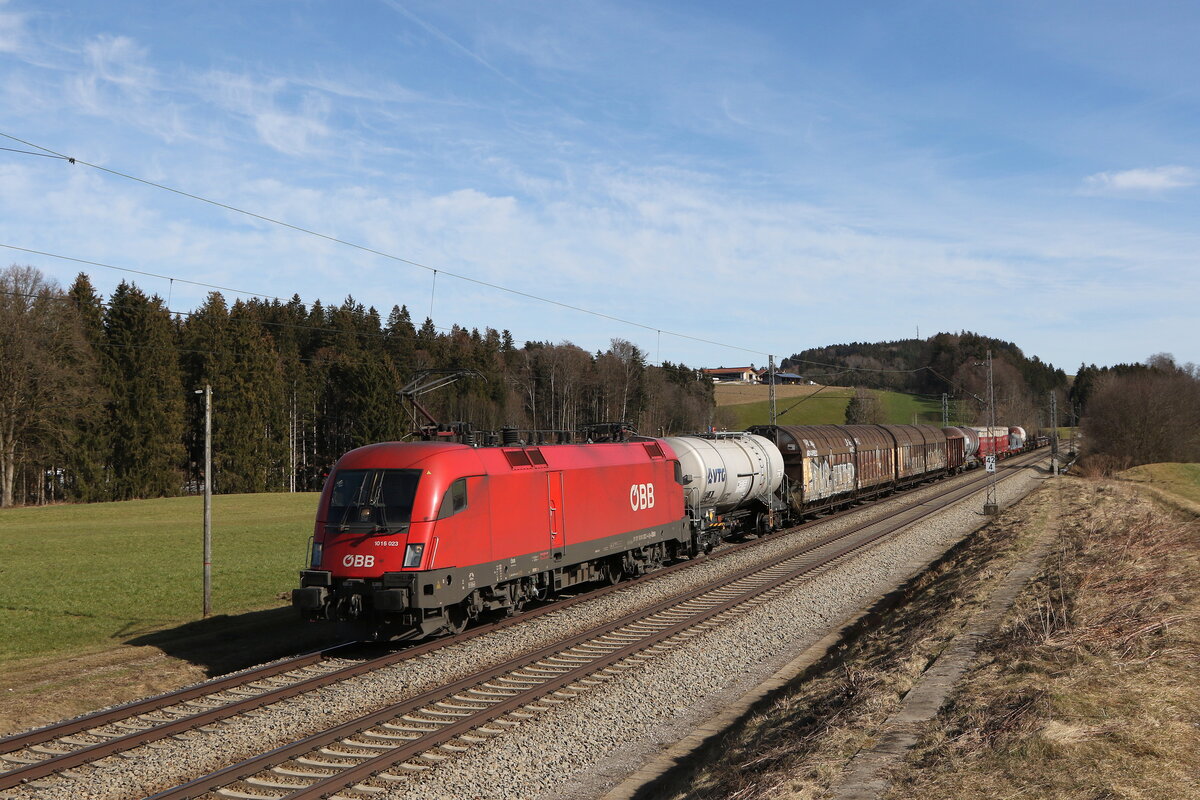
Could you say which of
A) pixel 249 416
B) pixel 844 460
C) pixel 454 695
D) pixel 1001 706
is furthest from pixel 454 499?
pixel 249 416

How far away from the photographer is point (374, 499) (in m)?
14.9

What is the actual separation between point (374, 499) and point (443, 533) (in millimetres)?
1334

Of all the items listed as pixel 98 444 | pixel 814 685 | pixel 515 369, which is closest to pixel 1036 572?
pixel 814 685

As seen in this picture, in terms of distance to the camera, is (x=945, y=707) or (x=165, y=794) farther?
(x=945, y=707)

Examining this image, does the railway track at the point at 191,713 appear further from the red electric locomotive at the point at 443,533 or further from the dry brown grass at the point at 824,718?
the dry brown grass at the point at 824,718

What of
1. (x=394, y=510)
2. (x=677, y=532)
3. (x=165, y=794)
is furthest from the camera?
(x=677, y=532)

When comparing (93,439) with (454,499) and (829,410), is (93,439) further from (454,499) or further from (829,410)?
(829,410)

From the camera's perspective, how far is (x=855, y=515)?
38.8 metres

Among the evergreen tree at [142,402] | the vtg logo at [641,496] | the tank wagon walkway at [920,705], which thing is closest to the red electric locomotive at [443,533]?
the vtg logo at [641,496]

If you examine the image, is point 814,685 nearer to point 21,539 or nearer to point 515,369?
point 21,539

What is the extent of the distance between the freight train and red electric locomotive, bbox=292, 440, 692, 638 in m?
0.02

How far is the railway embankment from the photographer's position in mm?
7324

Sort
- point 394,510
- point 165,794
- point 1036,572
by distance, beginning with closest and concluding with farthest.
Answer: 1. point 165,794
2. point 394,510
3. point 1036,572

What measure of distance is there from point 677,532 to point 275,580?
11656 mm
